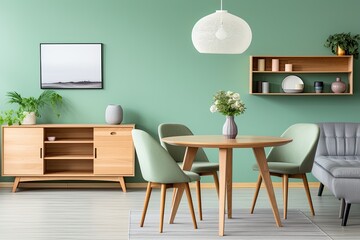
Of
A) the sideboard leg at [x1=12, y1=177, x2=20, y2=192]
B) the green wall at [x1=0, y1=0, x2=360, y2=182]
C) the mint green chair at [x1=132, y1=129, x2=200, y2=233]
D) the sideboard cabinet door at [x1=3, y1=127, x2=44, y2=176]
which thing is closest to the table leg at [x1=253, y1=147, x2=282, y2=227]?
the mint green chair at [x1=132, y1=129, x2=200, y2=233]

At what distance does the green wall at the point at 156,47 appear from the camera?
7.22 metres

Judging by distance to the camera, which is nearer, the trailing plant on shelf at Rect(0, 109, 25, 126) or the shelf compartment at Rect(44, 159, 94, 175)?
the trailing plant on shelf at Rect(0, 109, 25, 126)

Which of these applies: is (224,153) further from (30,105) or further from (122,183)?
(30,105)

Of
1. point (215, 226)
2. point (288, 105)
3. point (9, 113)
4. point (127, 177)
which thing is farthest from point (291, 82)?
point (9, 113)

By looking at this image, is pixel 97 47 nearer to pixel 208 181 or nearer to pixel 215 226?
pixel 208 181

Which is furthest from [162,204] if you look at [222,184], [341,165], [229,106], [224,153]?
[341,165]

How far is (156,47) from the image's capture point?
7254 mm


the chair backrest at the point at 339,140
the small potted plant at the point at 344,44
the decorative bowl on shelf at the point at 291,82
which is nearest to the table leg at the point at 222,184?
the chair backrest at the point at 339,140

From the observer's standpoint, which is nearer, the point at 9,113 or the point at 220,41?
the point at 220,41

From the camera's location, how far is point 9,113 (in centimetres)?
699

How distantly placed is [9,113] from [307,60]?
3384mm

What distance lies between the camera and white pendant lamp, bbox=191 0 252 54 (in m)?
5.21

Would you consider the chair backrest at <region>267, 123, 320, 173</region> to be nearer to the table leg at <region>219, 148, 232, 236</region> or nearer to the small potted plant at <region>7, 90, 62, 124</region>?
the table leg at <region>219, 148, 232, 236</region>

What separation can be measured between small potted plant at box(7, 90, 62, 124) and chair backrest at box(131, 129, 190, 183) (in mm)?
2584
